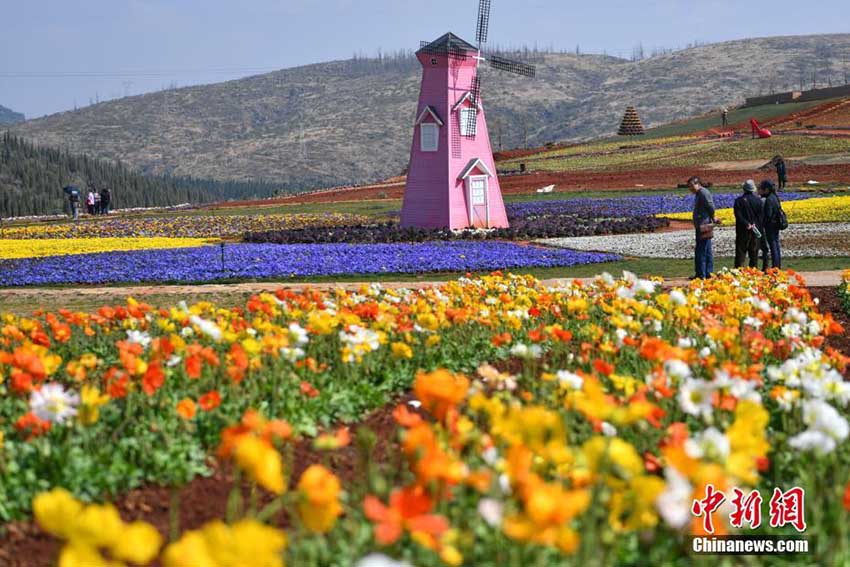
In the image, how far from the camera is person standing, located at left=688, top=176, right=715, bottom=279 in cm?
1575

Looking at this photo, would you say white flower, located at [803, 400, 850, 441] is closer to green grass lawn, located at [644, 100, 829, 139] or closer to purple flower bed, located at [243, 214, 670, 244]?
purple flower bed, located at [243, 214, 670, 244]

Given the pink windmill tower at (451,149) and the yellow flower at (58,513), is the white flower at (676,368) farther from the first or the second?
the pink windmill tower at (451,149)

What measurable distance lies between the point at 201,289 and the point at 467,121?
14.7 m

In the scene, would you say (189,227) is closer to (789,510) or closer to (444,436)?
(789,510)

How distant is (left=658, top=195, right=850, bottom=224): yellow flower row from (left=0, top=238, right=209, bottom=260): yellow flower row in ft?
51.3

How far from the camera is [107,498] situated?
5551 millimetres

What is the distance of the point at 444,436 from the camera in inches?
175

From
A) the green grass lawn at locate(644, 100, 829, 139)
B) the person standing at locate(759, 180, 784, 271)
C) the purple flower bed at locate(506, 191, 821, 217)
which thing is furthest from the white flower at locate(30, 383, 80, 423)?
the green grass lawn at locate(644, 100, 829, 139)

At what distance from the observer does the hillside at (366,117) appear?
149 metres

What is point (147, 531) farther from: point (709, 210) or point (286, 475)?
point (709, 210)

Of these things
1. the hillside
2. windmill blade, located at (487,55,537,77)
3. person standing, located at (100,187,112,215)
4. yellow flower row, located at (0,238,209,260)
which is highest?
the hillside

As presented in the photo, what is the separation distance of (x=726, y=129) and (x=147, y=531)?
81.2 meters

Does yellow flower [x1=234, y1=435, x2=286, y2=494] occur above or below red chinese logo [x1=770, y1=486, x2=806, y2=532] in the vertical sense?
above

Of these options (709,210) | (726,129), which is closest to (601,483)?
(709,210)
